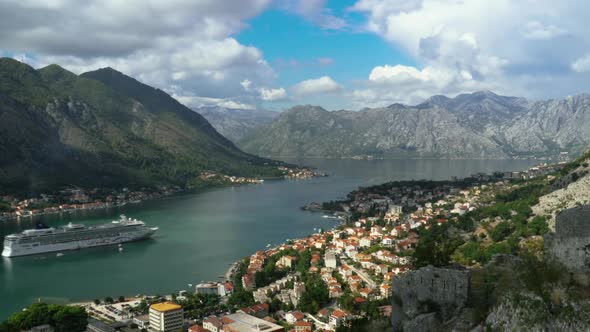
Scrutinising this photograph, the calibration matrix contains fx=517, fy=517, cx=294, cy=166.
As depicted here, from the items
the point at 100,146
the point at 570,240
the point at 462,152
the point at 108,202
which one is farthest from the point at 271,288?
the point at 462,152

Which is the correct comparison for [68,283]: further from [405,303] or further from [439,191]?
[439,191]

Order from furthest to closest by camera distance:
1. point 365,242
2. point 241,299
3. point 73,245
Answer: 1. point 73,245
2. point 365,242
3. point 241,299

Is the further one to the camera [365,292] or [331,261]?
[331,261]

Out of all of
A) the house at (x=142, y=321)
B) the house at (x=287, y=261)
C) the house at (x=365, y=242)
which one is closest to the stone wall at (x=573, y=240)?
the house at (x=142, y=321)

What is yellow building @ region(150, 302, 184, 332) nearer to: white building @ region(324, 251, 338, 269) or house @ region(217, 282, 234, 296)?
house @ region(217, 282, 234, 296)

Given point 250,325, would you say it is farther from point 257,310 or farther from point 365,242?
point 365,242

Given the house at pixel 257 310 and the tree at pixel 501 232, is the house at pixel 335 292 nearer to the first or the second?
the house at pixel 257 310

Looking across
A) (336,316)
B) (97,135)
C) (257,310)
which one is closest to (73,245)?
(257,310)

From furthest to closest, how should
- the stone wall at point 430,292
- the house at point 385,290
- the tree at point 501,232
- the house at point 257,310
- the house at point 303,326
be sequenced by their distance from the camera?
the tree at point 501,232
the house at point 385,290
the house at point 257,310
the house at point 303,326
the stone wall at point 430,292
